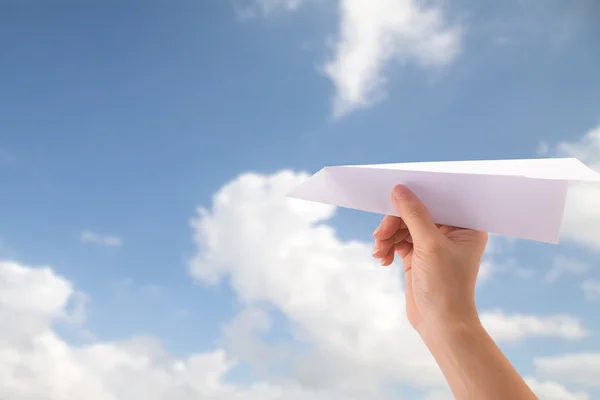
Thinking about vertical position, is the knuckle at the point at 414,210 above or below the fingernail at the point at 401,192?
below

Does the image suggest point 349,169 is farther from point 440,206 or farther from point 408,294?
point 408,294

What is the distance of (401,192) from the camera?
8.23ft

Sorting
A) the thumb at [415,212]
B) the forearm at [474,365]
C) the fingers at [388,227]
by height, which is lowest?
the forearm at [474,365]

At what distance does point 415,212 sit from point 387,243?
985mm

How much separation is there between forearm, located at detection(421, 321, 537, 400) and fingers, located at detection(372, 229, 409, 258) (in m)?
1.03

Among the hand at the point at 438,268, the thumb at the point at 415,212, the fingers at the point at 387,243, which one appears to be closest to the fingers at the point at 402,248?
the fingers at the point at 387,243

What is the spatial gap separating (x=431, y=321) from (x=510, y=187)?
0.79 m

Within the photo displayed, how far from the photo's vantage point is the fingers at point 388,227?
3357 millimetres

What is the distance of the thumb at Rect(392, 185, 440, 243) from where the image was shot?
98.1 inches

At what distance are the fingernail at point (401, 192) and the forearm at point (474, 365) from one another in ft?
2.17

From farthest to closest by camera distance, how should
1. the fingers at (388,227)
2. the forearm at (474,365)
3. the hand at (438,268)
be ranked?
1. the fingers at (388,227)
2. the hand at (438,268)
3. the forearm at (474,365)

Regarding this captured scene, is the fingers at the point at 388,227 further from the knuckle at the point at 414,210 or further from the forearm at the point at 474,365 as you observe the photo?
the forearm at the point at 474,365

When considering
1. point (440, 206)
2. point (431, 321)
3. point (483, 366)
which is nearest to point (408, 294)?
point (431, 321)

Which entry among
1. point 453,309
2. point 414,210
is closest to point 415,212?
point 414,210
